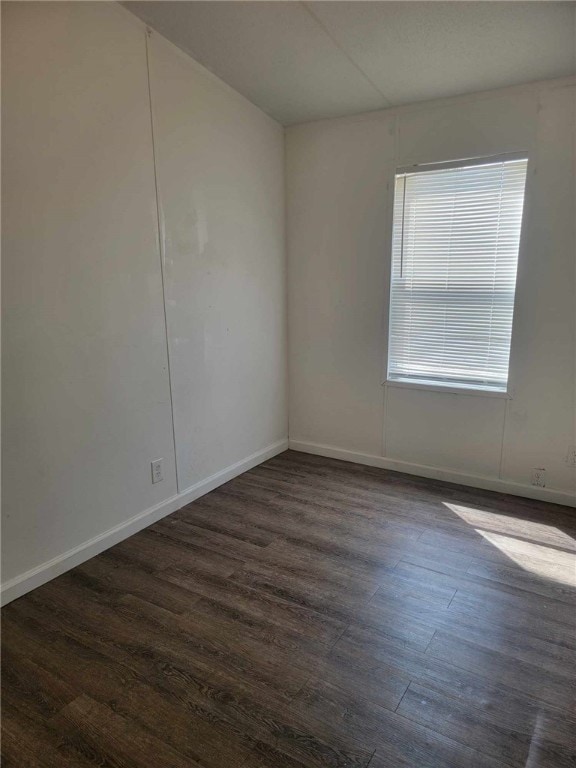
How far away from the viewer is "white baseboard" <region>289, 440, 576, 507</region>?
3.02 meters

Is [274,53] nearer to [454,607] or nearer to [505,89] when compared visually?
[505,89]

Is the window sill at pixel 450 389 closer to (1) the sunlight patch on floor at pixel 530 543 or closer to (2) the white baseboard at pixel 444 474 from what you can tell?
(2) the white baseboard at pixel 444 474

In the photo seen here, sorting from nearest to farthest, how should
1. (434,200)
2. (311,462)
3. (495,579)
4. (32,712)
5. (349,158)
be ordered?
(32,712)
(495,579)
(434,200)
(349,158)
(311,462)

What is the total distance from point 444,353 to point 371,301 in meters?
0.68

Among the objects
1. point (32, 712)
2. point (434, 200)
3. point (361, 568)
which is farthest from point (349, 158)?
point (32, 712)

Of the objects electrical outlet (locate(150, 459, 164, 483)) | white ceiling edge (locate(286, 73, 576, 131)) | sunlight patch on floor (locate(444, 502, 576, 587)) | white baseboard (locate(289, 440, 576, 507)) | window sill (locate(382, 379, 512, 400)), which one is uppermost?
white ceiling edge (locate(286, 73, 576, 131))

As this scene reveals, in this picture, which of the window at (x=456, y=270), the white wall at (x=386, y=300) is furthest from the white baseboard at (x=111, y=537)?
the window at (x=456, y=270)

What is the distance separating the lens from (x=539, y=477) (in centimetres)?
305

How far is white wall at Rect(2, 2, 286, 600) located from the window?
116cm

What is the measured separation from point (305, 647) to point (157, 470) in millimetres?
1387

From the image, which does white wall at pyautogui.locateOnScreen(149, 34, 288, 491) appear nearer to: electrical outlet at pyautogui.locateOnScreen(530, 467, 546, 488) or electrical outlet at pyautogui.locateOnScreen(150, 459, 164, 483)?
electrical outlet at pyautogui.locateOnScreen(150, 459, 164, 483)

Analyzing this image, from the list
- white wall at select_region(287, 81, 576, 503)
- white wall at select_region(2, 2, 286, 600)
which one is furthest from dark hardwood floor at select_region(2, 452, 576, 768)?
white wall at select_region(287, 81, 576, 503)

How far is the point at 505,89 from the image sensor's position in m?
2.79

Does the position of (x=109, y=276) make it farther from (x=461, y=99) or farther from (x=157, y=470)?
(x=461, y=99)
